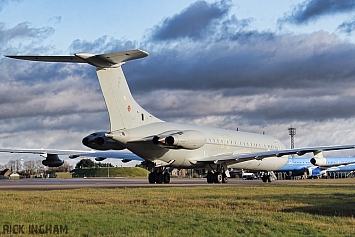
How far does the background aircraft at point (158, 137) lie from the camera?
2905cm

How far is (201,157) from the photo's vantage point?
3931cm

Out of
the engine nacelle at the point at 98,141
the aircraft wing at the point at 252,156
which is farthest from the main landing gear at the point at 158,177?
the engine nacelle at the point at 98,141

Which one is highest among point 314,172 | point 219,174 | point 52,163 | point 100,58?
point 100,58

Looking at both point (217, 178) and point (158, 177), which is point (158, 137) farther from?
point (217, 178)

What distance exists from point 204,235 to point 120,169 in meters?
84.1

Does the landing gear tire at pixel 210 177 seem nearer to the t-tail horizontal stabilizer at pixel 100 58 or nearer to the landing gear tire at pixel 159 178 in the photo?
the landing gear tire at pixel 159 178

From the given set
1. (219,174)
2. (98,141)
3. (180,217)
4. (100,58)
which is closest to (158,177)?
(219,174)

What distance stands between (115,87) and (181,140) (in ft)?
19.0

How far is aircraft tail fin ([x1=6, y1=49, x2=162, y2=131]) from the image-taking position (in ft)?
89.5

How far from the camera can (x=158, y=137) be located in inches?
1283

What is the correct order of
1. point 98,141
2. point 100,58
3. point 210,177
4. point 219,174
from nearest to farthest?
point 100,58 < point 98,141 < point 219,174 < point 210,177

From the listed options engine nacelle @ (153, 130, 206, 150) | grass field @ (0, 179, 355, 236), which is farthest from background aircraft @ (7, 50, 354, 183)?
grass field @ (0, 179, 355, 236)

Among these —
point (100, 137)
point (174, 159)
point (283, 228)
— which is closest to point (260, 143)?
point (174, 159)

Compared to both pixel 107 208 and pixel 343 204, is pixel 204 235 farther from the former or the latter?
pixel 343 204
